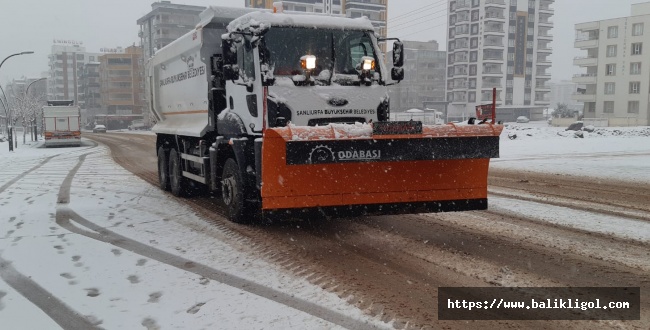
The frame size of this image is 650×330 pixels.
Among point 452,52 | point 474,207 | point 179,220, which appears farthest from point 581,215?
point 452,52

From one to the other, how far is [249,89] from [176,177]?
4.32 meters

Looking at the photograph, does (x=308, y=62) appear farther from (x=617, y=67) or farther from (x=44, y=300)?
(x=617, y=67)

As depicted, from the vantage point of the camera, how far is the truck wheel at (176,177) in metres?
10.6

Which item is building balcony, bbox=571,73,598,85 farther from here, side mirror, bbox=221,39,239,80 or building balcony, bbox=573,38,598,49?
side mirror, bbox=221,39,239,80

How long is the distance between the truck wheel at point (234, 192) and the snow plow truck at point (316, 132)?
0.02 m

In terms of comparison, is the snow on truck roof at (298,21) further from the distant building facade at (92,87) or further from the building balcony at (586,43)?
the distant building facade at (92,87)

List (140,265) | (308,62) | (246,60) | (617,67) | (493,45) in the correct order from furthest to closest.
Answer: (493,45) < (617,67) < (246,60) < (308,62) < (140,265)

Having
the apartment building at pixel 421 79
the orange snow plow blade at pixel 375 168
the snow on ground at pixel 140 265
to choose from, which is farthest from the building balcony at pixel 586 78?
the orange snow plow blade at pixel 375 168

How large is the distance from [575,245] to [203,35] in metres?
6.34

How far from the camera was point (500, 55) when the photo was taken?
9369 cm

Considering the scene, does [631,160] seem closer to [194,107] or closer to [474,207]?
[474,207]

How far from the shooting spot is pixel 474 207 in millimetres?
6727

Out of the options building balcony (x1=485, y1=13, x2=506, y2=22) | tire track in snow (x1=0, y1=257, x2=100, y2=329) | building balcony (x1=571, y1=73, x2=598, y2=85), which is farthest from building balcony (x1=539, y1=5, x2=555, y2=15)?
tire track in snow (x1=0, y1=257, x2=100, y2=329)
